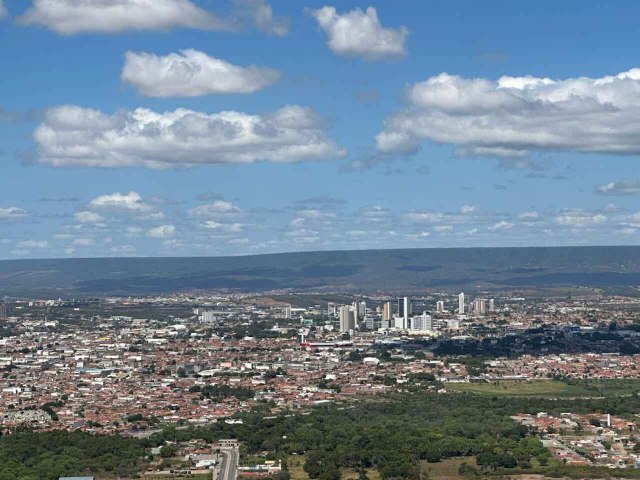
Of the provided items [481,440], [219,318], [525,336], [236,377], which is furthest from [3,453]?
[219,318]

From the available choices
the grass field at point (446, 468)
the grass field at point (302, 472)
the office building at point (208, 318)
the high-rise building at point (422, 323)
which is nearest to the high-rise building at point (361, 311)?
the high-rise building at point (422, 323)

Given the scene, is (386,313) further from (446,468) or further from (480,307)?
(446,468)

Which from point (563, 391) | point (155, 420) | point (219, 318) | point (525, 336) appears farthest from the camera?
point (219, 318)

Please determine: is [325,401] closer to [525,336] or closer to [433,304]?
[525,336]

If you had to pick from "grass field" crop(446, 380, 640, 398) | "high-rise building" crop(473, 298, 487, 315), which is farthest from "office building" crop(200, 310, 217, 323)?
"grass field" crop(446, 380, 640, 398)

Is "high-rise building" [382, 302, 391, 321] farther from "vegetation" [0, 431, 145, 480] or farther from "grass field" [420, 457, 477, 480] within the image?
"grass field" [420, 457, 477, 480]

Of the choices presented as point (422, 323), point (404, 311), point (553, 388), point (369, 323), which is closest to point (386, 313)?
point (404, 311)
